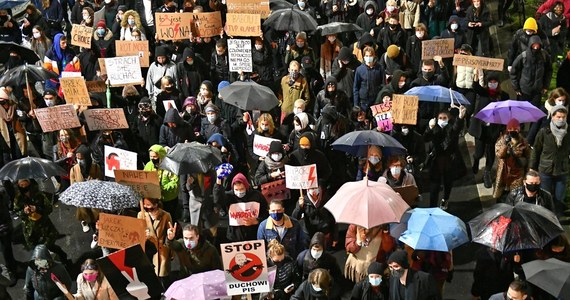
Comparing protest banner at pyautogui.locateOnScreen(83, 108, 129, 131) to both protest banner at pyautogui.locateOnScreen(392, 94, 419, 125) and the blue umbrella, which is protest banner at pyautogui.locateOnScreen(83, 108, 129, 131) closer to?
protest banner at pyautogui.locateOnScreen(392, 94, 419, 125)

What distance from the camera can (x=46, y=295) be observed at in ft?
36.9

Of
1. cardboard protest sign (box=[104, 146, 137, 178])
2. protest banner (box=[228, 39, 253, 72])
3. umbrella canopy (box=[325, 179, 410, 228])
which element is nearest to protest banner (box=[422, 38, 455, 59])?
protest banner (box=[228, 39, 253, 72])

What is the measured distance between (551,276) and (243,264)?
11.0 ft

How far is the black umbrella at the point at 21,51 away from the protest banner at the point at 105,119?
4.05m

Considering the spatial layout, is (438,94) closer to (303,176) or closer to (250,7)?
(303,176)

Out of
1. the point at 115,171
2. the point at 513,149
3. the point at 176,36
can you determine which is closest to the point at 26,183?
the point at 115,171

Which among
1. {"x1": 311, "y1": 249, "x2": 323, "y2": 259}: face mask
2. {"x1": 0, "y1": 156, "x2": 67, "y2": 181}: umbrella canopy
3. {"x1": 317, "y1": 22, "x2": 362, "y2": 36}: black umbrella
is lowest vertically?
{"x1": 311, "y1": 249, "x2": 323, "y2": 259}: face mask

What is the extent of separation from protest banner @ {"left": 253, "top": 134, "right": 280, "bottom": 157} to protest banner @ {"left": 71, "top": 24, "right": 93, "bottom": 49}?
5343 millimetres

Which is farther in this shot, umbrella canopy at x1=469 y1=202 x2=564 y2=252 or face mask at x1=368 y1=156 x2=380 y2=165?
face mask at x1=368 y1=156 x2=380 y2=165

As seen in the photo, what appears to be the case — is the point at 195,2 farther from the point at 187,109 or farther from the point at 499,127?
the point at 499,127

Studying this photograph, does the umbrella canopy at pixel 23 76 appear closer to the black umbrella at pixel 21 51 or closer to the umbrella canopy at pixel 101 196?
the black umbrella at pixel 21 51

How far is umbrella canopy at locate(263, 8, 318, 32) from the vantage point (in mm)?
17047

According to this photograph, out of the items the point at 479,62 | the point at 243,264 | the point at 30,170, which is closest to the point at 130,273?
the point at 243,264

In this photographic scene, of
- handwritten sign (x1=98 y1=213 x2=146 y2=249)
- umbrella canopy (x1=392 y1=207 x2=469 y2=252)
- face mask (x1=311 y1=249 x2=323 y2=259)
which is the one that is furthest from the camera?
handwritten sign (x1=98 y1=213 x2=146 y2=249)
